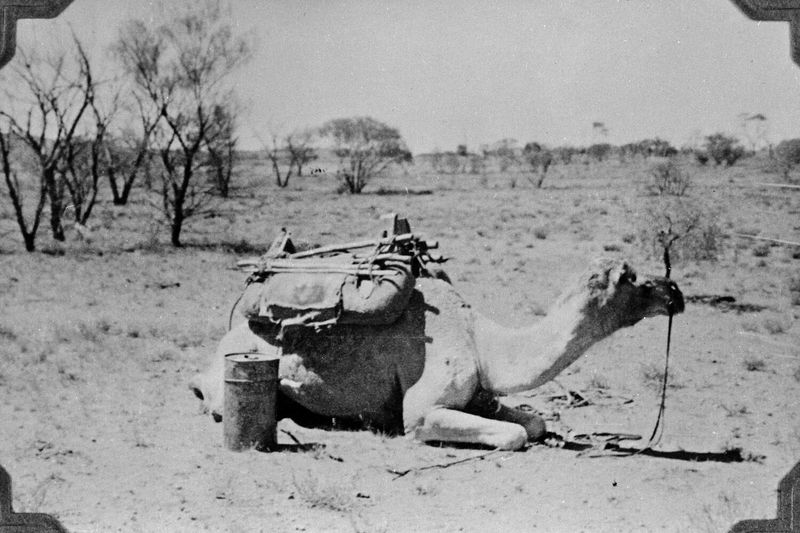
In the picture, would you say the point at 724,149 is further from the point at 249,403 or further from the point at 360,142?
the point at 249,403

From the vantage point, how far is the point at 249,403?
19.6 ft

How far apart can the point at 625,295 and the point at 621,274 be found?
0.55 feet

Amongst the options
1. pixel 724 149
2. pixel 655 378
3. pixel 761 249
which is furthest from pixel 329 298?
pixel 724 149

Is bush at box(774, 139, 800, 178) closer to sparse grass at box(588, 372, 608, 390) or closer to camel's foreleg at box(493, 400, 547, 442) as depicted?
sparse grass at box(588, 372, 608, 390)

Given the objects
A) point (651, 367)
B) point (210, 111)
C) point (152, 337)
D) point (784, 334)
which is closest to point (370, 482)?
point (651, 367)

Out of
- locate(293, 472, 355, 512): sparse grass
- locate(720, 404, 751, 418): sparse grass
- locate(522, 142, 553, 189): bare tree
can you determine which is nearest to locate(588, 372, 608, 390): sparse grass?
locate(720, 404, 751, 418): sparse grass

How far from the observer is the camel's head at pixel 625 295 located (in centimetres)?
559

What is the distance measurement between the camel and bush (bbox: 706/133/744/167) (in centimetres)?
4317

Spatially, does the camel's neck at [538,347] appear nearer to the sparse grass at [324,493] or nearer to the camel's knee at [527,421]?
the camel's knee at [527,421]

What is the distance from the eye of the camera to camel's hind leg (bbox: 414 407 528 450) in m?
5.89

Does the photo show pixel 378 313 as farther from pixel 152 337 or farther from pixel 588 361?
pixel 152 337

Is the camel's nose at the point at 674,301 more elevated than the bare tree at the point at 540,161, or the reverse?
the bare tree at the point at 540,161

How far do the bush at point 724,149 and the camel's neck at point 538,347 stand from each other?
43.2m

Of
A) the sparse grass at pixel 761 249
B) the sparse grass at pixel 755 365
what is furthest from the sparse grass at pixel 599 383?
the sparse grass at pixel 761 249
